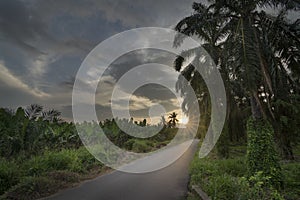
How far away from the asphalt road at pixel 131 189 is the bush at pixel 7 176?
1.69 metres

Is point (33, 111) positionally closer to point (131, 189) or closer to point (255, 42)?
point (131, 189)

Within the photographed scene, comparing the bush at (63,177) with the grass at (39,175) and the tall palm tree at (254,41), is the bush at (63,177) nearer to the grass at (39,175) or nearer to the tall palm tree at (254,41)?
the grass at (39,175)

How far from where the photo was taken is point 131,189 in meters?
9.70

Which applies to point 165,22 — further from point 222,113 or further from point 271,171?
point 271,171

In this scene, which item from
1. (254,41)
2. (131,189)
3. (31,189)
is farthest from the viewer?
(254,41)

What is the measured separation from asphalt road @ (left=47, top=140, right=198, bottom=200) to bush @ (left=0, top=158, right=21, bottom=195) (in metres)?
1.69

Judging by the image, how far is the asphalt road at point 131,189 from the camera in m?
8.59

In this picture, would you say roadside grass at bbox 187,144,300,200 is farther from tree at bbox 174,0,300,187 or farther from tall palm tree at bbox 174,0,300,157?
tall palm tree at bbox 174,0,300,157

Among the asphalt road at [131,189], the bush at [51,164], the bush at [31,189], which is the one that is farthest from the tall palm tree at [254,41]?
the bush at [51,164]

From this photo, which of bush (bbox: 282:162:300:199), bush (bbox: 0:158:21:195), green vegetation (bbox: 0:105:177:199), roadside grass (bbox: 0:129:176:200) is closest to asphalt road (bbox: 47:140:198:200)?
roadside grass (bbox: 0:129:176:200)

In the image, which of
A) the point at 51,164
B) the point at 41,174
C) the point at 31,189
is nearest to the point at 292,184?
the point at 31,189

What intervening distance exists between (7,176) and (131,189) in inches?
176

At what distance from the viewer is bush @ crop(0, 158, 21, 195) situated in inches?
342

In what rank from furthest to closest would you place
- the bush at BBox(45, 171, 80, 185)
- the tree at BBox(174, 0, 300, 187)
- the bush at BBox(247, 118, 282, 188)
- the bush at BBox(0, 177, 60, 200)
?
the bush at BBox(45, 171, 80, 185)
the bush at BBox(247, 118, 282, 188)
the tree at BBox(174, 0, 300, 187)
the bush at BBox(0, 177, 60, 200)
